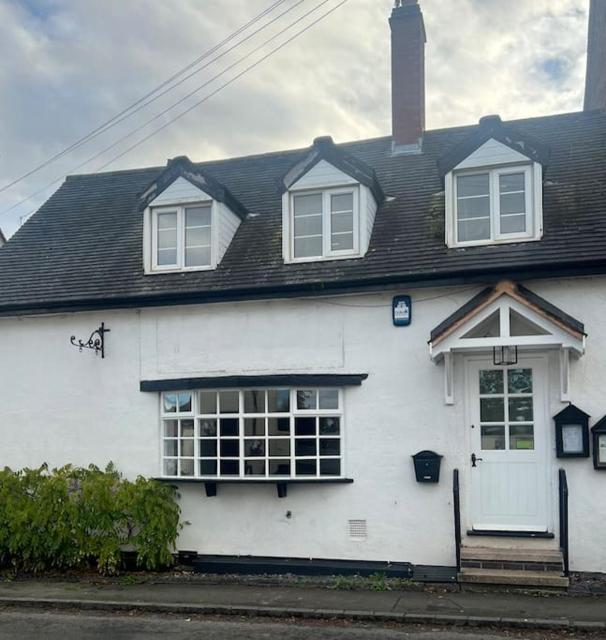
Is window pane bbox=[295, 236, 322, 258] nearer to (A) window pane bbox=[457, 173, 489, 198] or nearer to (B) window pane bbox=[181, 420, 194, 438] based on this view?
(A) window pane bbox=[457, 173, 489, 198]

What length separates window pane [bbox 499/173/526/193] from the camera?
10141mm

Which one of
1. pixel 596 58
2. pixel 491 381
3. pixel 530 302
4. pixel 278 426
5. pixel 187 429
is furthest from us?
pixel 596 58

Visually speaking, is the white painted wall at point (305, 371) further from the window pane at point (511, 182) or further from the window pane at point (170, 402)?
the window pane at point (511, 182)

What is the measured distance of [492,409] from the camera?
9648mm

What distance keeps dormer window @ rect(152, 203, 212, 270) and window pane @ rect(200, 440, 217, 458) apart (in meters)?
2.86

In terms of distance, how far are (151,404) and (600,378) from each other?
6.59 meters

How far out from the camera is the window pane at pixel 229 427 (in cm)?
1048

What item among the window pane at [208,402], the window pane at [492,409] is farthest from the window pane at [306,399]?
the window pane at [492,409]

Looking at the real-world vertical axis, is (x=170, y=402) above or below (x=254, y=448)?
above

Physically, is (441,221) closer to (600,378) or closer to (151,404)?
(600,378)

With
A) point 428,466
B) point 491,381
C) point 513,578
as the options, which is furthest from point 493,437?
point 513,578

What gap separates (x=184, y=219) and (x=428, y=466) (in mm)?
5620

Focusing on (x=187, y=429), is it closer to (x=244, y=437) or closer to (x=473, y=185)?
(x=244, y=437)

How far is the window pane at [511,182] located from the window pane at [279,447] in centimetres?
492
